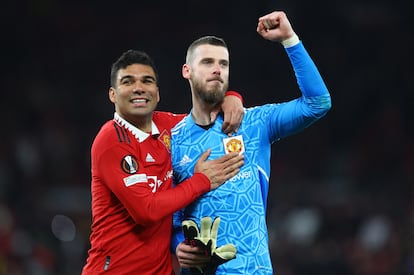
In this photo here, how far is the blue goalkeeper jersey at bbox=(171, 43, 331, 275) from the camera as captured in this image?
4.59 m

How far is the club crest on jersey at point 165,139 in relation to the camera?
15.9 ft

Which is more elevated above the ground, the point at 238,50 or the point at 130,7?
the point at 130,7

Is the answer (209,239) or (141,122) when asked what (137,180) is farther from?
(209,239)

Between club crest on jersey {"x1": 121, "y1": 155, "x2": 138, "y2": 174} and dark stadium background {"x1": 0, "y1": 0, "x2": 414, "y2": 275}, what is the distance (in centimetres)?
Result: 547

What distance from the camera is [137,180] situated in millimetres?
4543

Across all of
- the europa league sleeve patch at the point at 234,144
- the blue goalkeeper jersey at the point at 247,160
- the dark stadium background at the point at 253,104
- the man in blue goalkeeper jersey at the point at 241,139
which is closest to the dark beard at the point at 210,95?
the man in blue goalkeeper jersey at the point at 241,139

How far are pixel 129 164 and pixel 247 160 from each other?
2.25 feet

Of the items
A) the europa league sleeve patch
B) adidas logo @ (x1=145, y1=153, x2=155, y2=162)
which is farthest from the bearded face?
adidas logo @ (x1=145, y1=153, x2=155, y2=162)

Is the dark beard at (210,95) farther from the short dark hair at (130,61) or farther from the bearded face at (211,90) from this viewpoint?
the short dark hair at (130,61)
